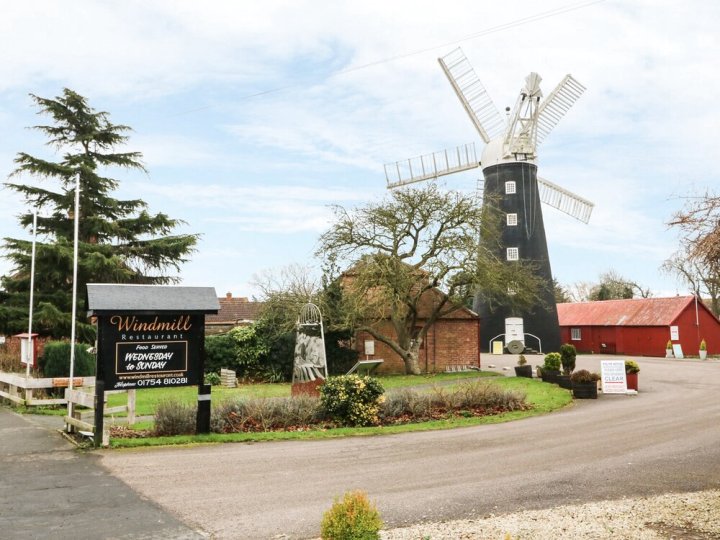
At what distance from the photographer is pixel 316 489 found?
918cm

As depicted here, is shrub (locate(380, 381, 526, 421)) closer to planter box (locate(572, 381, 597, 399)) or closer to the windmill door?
planter box (locate(572, 381, 597, 399))

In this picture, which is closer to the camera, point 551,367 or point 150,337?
point 150,337

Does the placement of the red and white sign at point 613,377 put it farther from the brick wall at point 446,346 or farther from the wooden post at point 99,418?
the wooden post at point 99,418

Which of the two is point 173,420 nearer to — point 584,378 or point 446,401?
point 446,401

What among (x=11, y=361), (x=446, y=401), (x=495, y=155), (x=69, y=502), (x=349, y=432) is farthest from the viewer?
(x=495, y=155)

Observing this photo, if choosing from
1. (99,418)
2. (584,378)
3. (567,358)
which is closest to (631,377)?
(584,378)

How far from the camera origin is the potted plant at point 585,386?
21.3 m

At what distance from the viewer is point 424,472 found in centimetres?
1027

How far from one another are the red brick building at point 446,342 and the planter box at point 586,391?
463 inches

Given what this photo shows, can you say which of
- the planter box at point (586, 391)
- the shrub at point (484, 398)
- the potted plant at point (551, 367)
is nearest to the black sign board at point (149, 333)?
the shrub at point (484, 398)

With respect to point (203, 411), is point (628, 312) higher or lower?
higher

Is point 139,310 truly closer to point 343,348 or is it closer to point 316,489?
point 316,489

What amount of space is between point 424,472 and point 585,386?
12644 millimetres

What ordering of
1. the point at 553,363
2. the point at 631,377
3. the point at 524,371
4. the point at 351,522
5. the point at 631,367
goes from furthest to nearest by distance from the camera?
the point at 524,371 < the point at 553,363 < the point at 631,377 < the point at 631,367 < the point at 351,522
